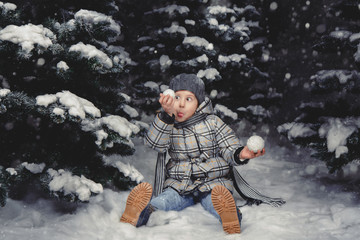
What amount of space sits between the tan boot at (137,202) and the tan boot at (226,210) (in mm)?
561

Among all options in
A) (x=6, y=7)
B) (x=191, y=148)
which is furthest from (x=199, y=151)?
(x=6, y=7)

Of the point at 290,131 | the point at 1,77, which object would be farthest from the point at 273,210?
the point at 1,77

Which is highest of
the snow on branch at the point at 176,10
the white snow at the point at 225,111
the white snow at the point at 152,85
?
the snow on branch at the point at 176,10

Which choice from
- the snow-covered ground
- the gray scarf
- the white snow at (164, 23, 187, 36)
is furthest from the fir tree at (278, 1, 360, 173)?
the white snow at (164, 23, 187, 36)

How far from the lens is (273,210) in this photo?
10.6 feet

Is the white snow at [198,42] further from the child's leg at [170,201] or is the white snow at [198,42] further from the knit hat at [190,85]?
the child's leg at [170,201]

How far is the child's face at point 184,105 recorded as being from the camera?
3.23 m

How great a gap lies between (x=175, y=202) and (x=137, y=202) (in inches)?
19.2

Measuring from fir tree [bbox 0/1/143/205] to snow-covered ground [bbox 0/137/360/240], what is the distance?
22 cm

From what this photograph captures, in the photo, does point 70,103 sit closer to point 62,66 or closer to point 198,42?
point 62,66

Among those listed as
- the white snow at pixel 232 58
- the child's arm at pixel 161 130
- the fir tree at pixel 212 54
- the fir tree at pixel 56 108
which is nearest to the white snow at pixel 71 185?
the fir tree at pixel 56 108

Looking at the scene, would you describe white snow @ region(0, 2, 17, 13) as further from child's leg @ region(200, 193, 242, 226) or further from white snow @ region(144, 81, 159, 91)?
white snow @ region(144, 81, 159, 91)

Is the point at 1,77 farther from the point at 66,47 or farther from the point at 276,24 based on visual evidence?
the point at 276,24

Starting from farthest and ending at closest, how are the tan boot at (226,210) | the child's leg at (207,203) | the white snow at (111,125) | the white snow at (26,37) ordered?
1. the child's leg at (207,203)
2. the white snow at (111,125)
3. the tan boot at (226,210)
4. the white snow at (26,37)
